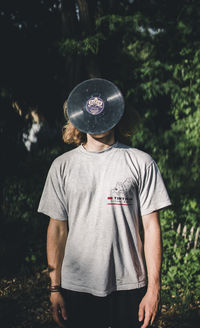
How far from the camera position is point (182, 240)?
433 centimetres

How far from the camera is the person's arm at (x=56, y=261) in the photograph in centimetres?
184

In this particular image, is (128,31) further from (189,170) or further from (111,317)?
(111,317)

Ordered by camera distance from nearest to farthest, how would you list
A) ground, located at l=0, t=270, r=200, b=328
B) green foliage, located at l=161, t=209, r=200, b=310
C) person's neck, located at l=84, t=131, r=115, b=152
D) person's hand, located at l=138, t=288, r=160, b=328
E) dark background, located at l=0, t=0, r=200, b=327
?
person's hand, located at l=138, t=288, r=160, b=328
person's neck, located at l=84, t=131, r=115, b=152
ground, located at l=0, t=270, r=200, b=328
green foliage, located at l=161, t=209, r=200, b=310
dark background, located at l=0, t=0, r=200, b=327

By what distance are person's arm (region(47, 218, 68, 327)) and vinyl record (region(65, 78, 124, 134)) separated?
594 mm

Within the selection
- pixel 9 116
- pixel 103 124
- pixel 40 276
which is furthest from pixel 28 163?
pixel 103 124

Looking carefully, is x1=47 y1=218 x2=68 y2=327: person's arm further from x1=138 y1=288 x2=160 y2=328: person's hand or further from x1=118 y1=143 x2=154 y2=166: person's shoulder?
x1=118 y1=143 x2=154 y2=166: person's shoulder

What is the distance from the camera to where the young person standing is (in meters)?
1.70

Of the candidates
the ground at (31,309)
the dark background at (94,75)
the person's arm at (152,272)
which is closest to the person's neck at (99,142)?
the person's arm at (152,272)

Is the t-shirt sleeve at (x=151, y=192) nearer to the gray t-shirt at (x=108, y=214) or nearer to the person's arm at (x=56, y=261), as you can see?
the gray t-shirt at (x=108, y=214)

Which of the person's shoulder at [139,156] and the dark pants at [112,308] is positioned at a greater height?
the person's shoulder at [139,156]

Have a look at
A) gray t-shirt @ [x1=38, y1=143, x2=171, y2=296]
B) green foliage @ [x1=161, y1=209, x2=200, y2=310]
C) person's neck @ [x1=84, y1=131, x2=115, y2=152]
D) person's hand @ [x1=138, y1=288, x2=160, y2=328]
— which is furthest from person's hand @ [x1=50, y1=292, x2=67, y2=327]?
green foliage @ [x1=161, y1=209, x2=200, y2=310]

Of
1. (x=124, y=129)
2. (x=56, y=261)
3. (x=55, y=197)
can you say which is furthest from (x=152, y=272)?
(x=124, y=129)

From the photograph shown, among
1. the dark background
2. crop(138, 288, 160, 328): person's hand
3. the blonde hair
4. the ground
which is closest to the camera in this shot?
crop(138, 288, 160, 328): person's hand

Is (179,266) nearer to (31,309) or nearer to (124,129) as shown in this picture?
(31,309)
